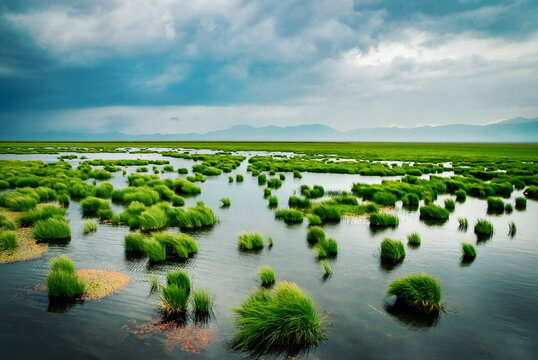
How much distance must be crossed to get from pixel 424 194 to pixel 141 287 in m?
20.7

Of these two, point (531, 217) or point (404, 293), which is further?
point (531, 217)

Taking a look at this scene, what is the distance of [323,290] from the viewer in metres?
8.48

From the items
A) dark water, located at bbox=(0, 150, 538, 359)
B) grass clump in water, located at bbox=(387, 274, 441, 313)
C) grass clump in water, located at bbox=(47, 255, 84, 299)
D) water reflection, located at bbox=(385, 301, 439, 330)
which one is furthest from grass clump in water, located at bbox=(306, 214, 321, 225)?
grass clump in water, located at bbox=(47, 255, 84, 299)

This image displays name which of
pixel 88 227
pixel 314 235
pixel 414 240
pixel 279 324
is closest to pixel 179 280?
pixel 279 324

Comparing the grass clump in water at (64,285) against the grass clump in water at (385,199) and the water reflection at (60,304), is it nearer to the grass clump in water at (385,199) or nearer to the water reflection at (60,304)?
the water reflection at (60,304)

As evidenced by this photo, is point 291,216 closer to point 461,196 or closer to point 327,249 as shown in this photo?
point 327,249

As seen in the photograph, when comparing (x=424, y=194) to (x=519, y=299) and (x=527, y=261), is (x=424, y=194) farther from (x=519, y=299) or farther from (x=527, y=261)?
(x=519, y=299)

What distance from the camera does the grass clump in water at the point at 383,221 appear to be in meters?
15.6

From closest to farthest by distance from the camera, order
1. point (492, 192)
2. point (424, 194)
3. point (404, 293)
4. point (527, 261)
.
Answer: point (404, 293) → point (527, 261) → point (424, 194) → point (492, 192)

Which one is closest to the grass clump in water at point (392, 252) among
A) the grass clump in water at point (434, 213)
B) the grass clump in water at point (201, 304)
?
the grass clump in water at point (201, 304)

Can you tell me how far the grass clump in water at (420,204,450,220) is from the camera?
17266 millimetres

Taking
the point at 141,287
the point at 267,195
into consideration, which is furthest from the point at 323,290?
the point at 267,195

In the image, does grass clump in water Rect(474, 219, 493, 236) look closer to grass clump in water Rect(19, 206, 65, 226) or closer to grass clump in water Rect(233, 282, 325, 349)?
grass clump in water Rect(233, 282, 325, 349)

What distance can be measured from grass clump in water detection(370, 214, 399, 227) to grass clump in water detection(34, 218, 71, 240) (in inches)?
532
